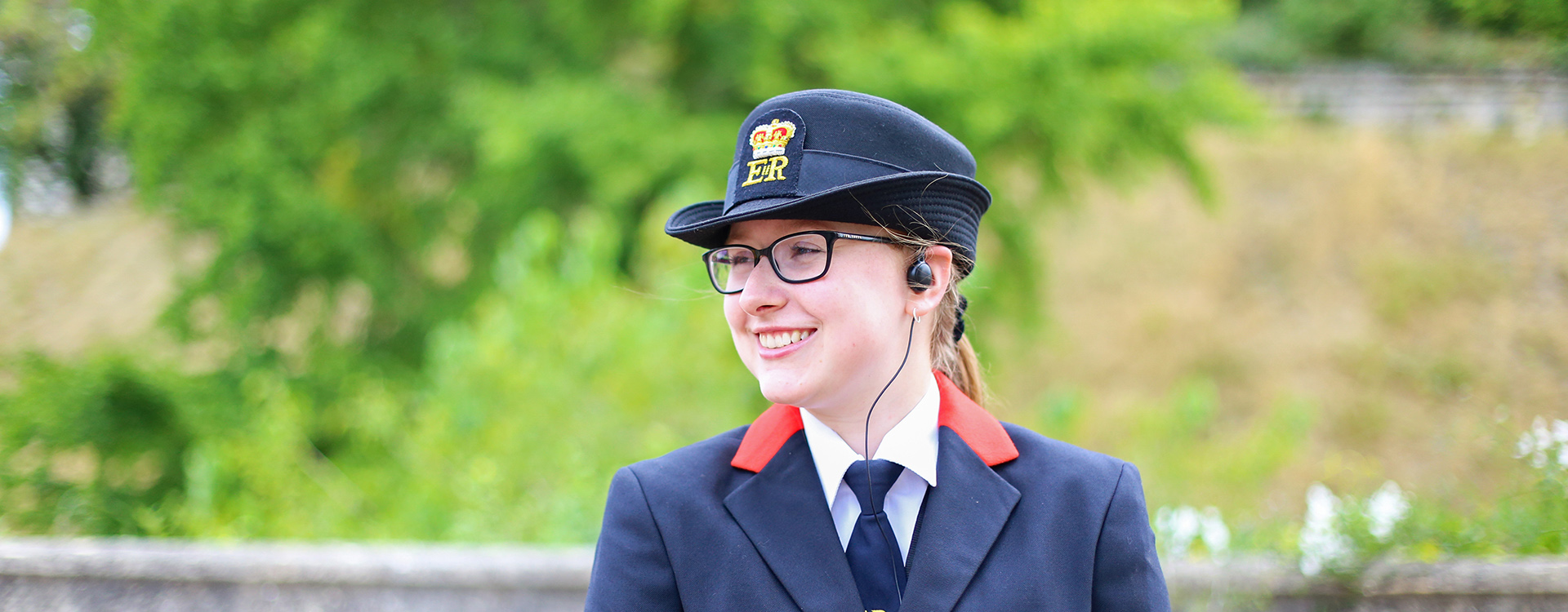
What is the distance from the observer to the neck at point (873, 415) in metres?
1.45

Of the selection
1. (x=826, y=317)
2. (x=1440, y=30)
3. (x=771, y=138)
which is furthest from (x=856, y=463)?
(x=1440, y=30)

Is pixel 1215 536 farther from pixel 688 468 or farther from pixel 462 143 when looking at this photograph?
pixel 462 143

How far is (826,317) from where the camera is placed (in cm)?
132

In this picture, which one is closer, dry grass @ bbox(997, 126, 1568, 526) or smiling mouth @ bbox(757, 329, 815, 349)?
smiling mouth @ bbox(757, 329, 815, 349)

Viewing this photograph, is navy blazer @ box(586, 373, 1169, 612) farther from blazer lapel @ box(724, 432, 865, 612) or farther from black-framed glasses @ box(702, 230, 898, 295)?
black-framed glasses @ box(702, 230, 898, 295)

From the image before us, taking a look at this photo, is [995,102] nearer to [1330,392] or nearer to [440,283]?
[440,283]

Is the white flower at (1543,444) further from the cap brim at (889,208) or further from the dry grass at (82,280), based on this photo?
the dry grass at (82,280)

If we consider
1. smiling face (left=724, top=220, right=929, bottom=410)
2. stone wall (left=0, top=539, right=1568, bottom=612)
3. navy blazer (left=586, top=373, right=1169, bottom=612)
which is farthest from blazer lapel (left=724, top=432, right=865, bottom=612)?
stone wall (left=0, top=539, right=1568, bottom=612)

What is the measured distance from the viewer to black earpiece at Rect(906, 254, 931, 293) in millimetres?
1373

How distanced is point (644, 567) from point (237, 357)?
6.72m

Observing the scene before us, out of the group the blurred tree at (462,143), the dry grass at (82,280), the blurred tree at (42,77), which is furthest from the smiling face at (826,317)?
the dry grass at (82,280)

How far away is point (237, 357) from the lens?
22.6ft

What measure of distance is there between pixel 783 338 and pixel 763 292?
0.08 metres

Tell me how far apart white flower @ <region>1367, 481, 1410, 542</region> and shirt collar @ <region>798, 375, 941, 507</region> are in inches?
A: 77.3
